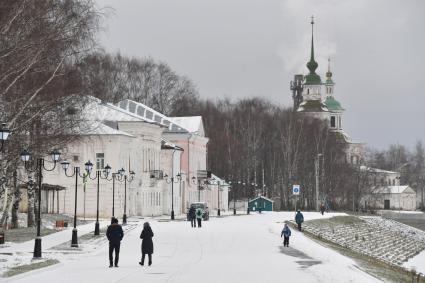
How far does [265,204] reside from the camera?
3780 inches

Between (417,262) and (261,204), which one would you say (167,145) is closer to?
(261,204)

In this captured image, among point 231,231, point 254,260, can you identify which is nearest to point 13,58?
point 254,260

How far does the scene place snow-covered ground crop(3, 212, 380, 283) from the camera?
2460cm

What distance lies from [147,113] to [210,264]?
61512 millimetres

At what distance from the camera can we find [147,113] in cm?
8988

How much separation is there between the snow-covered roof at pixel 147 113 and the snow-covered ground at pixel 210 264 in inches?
1757

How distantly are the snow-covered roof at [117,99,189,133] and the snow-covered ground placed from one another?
4464cm

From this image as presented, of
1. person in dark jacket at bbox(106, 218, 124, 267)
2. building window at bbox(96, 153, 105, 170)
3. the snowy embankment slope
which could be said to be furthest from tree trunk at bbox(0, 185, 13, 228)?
building window at bbox(96, 153, 105, 170)

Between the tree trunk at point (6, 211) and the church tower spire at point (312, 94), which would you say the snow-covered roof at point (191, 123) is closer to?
the tree trunk at point (6, 211)

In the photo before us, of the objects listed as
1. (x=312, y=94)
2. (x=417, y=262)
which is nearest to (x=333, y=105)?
(x=312, y=94)

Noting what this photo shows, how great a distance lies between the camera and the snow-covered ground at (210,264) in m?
24.6

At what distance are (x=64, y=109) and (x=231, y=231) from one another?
1212 centimetres

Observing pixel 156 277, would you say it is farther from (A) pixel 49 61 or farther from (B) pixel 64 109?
(B) pixel 64 109

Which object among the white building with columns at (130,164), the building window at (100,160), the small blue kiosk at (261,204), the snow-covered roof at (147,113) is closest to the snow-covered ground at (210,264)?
the white building with columns at (130,164)
